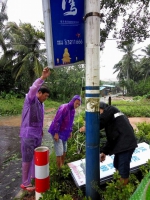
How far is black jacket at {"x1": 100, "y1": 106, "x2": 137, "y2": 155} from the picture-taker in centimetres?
241

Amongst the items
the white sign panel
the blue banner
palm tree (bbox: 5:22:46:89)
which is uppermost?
palm tree (bbox: 5:22:46:89)

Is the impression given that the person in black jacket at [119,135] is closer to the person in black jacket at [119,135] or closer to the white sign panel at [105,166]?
the person in black jacket at [119,135]

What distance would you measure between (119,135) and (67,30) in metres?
1.45

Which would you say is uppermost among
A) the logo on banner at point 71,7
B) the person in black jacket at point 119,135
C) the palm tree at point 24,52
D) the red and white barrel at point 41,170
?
the palm tree at point 24,52

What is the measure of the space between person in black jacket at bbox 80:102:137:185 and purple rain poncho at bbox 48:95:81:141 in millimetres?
843

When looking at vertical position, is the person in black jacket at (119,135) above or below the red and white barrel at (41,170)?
above

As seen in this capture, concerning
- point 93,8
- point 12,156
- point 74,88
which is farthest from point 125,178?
point 74,88

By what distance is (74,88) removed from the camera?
19859 millimetres

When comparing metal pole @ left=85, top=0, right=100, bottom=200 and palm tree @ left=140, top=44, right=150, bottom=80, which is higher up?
palm tree @ left=140, top=44, right=150, bottom=80

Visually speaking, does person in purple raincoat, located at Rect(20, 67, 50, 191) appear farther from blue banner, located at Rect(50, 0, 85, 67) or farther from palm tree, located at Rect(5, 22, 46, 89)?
palm tree, located at Rect(5, 22, 46, 89)

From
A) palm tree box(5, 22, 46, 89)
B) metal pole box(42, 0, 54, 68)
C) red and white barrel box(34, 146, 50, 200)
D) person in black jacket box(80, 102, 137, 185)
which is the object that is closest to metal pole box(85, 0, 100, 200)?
person in black jacket box(80, 102, 137, 185)

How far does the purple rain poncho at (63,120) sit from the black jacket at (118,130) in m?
0.85

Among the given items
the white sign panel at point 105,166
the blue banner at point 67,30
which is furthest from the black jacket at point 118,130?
the blue banner at point 67,30

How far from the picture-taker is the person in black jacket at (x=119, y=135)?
2.42 metres
